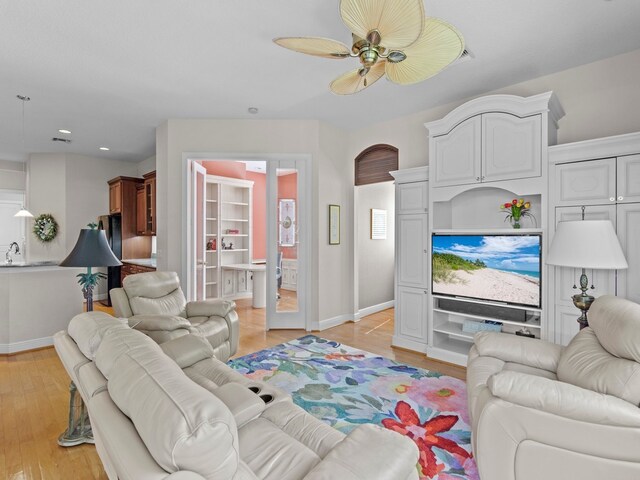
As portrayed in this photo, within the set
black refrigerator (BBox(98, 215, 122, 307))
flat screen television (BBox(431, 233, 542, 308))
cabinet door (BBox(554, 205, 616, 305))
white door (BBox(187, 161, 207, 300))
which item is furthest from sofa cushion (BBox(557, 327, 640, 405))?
black refrigerator (BBox(98, 215, 122, 307))

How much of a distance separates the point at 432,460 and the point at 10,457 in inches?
101

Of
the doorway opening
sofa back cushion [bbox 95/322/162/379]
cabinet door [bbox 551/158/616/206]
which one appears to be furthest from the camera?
the doorway opening

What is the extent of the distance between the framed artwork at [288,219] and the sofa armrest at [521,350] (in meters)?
2.95

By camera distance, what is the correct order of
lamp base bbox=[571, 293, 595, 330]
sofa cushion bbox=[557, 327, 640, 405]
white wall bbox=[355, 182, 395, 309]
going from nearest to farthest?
sofa cushion bbox=[557, 327, 640, 405] < lamp base bbox=[571, 293, 595, 330] < white wall bbox=[355, 182, 395, 309]

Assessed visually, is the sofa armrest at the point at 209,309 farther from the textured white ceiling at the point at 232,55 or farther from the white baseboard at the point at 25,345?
the textured white ceiling at the point at 232,55

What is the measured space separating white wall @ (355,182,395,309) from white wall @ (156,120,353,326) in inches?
25.9

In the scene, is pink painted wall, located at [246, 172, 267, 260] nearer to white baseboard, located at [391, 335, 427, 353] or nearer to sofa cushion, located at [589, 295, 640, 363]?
white baseboard, located at [391, 335, 427, 353]

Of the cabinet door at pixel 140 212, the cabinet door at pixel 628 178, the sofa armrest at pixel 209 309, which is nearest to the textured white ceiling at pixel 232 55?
the cabinet door at pixel 628 178

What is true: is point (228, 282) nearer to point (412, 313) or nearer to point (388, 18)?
point (412, 313)

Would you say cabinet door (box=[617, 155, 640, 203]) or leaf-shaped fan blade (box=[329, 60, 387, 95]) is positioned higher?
leaf-shaped fan blade (box=[329, 60, 387, 95])

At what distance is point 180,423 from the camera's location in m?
0.85

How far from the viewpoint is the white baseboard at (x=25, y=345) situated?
3.89 meters

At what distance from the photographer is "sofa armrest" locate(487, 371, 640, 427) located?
141 cm

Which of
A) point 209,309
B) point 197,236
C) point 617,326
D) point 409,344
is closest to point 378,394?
point 409,344
